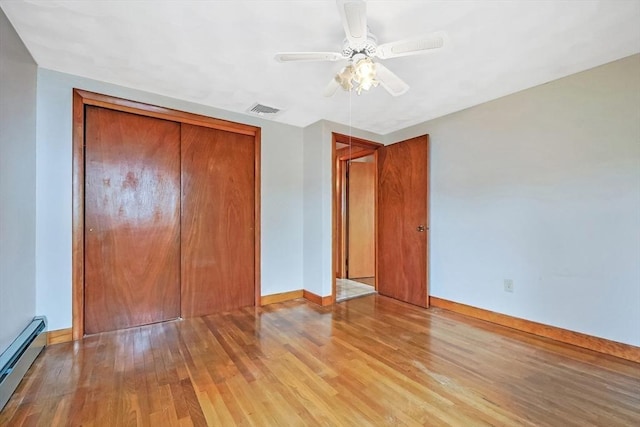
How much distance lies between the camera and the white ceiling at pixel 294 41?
5.12 ft

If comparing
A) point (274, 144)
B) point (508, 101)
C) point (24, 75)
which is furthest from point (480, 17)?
point (24, 75)

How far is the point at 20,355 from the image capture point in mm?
1735

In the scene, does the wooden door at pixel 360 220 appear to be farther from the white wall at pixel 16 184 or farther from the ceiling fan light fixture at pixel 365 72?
the white wall at pixel 16 184

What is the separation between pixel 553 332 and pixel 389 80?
8.24ft

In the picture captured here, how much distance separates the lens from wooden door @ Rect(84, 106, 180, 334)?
8.09 ft

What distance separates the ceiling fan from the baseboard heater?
7.65 ft

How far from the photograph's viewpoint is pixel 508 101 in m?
2.69

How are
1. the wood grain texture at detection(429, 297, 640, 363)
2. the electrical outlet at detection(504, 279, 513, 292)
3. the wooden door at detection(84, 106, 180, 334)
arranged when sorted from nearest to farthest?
the wood grain texture at detection(429, 297, 640, 363) < the wooden door at detection(84, 106, 180, 334) < the electrical outlet at detection(504, 279, 513, 292)

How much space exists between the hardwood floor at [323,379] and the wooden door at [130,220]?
0.26 meters

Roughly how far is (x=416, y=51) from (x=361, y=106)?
4.88ft

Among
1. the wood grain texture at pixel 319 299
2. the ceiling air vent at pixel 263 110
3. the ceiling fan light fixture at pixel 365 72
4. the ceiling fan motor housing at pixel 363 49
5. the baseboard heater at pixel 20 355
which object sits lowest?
the wood grain texture at pixel 319 299

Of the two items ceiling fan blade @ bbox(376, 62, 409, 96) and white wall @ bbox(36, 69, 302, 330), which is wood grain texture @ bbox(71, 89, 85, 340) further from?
ceiling fan blade @ bbox(376, 62, 409, 96)

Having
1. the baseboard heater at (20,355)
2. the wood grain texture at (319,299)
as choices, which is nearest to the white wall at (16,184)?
the baseboard heater at (20,355)

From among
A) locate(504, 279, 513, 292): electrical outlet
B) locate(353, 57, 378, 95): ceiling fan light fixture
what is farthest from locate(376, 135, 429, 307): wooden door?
locate(353, 57, 378, 95): ceiling fan light fixture
